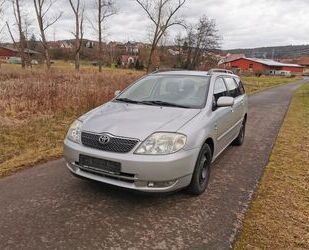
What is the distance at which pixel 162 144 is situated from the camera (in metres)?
3.93

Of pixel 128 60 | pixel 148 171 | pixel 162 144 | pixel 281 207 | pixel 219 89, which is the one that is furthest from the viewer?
pixel 128 60

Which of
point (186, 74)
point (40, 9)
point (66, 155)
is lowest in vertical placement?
point (66, 155)

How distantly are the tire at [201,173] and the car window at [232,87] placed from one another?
2119 millimetres

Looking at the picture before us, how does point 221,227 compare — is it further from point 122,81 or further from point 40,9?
point 40,9

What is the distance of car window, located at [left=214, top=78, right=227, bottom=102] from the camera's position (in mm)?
5457

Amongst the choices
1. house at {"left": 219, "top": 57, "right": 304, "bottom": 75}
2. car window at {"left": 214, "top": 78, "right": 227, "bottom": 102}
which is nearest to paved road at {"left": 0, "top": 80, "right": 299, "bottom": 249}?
car window at {"left": 214, "top": 78, "right": 227, "bottom": 102}

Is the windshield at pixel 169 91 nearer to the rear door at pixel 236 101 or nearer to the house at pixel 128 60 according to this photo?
the rear door at pixel 236 101

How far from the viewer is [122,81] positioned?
16375 millimetres

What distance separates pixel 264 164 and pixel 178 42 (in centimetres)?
4139

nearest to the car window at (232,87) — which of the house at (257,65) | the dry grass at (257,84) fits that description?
the dry grass at (257,84)

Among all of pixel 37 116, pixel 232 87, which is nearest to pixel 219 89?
pixel 232 87

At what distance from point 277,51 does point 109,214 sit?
553 ft

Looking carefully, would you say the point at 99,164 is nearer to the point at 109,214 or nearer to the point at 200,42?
the point at 109,214

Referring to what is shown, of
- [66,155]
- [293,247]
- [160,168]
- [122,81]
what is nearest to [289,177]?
[293,247]
